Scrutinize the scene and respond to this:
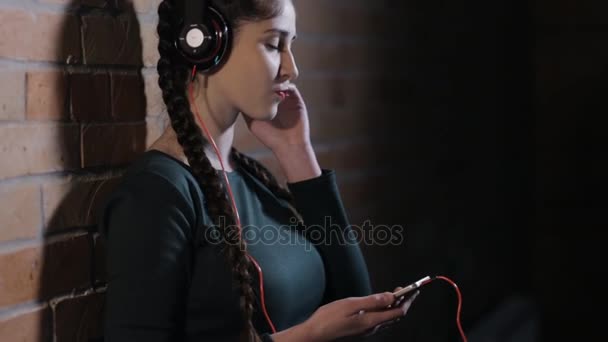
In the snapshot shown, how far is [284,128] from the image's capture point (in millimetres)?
949

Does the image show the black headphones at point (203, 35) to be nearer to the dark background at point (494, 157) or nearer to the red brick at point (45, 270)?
the red brick at point (45, 270)

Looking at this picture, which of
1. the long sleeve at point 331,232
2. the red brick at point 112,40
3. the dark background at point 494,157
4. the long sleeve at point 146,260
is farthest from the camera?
the dark background at point 494,157

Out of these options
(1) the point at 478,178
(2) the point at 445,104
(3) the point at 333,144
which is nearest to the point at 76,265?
(3) the point at 333,144

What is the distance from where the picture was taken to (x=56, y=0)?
0.77 m

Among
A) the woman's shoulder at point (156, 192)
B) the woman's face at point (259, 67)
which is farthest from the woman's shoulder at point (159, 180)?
the woman's face at point (259, 67)

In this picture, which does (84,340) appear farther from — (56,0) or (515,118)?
(515,118)

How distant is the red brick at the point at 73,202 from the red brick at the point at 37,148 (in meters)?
0.02

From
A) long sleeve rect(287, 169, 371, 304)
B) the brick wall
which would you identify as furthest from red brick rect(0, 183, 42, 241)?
long sleeve rect(287, 169, 371, 304)

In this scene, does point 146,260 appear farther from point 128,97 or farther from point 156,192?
point 128,97

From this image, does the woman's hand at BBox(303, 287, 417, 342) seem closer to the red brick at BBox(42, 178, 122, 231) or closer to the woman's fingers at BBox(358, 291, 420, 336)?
the woman's fingers at BBox(358, 291, 420, 336)

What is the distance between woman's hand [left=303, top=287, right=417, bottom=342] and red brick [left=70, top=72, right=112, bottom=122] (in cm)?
34

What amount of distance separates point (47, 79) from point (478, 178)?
3.56 feet

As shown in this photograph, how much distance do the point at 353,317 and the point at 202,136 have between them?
271 mm

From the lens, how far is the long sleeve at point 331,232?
0.92 meters
